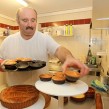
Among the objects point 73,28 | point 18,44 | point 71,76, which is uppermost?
point 73,28

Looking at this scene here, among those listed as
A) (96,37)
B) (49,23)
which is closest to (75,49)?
(96,37)

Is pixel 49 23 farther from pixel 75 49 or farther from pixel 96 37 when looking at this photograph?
pixel 96 37

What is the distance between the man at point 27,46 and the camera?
955mm

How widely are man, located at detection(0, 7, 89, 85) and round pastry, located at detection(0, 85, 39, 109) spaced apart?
21 centimetres

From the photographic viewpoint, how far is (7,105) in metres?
0.60

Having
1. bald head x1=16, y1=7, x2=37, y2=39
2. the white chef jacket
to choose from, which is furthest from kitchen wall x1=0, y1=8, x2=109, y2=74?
bald head x1=16, y1=7, x2=37, y2=39

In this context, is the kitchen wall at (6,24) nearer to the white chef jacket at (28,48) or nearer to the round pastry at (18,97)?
the white chef jacket at (28,48)

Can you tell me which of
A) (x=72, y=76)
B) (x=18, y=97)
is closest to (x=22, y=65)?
Result: (x=18, y=97)

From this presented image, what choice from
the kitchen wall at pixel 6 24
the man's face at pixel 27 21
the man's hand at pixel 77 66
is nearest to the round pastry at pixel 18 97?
the man's hand at pixel 77 66

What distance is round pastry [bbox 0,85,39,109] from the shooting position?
0.60m

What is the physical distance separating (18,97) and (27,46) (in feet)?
1.65

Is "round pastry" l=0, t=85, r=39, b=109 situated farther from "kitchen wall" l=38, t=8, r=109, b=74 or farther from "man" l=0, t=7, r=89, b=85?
"kitchen wall" l=38, t=8, r=109, b=74

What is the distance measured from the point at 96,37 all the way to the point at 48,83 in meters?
2.91

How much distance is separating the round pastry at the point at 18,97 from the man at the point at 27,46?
0.21 metres
